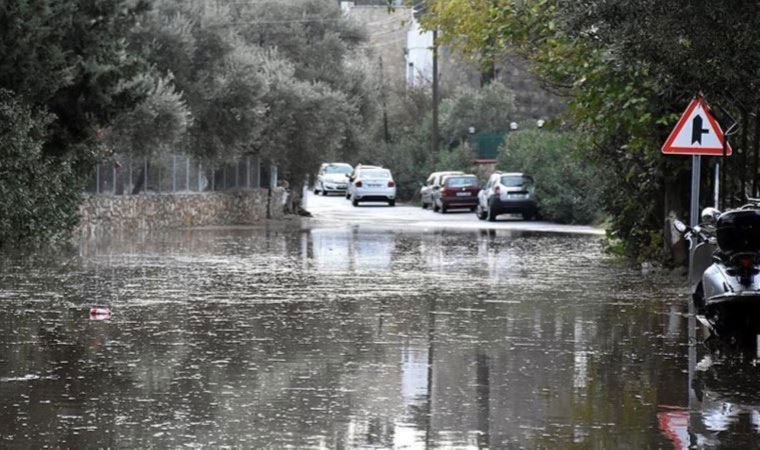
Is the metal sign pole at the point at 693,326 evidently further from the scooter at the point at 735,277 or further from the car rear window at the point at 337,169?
the car rear window at the point at 337,169

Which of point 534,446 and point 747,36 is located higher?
point 747,36

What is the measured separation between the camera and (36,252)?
2484cm

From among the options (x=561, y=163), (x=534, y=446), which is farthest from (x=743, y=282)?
(x=561, y=163)

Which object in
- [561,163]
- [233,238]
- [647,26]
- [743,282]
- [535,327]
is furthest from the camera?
[561,163]

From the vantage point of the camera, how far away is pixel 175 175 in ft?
143

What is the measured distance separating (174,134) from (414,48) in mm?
55481

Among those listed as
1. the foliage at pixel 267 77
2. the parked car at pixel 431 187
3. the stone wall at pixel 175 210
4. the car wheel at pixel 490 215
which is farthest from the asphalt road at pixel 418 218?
the foliage at pixel 267 77

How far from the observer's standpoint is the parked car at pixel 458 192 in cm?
5691

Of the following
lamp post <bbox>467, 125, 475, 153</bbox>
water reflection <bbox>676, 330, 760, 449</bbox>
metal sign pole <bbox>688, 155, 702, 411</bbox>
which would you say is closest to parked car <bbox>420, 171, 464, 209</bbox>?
lamp post <bbox>467, 125, 475, 153</bbox>

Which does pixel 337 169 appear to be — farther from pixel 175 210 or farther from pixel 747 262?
pixel 747 262

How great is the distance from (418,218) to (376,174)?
524 inches

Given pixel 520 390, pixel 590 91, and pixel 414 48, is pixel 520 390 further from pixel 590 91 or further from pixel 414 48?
pixel 414 48

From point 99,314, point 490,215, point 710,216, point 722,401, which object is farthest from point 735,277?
point 490,215

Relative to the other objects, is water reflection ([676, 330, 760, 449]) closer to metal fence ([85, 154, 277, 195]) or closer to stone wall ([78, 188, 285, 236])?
stone wall ([78, 188, 285, 236])
